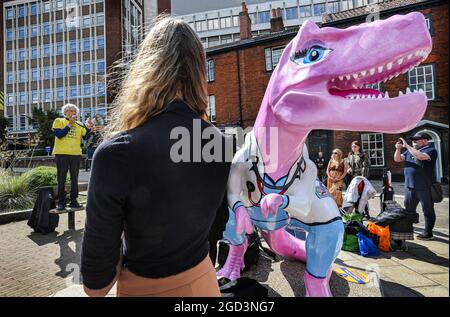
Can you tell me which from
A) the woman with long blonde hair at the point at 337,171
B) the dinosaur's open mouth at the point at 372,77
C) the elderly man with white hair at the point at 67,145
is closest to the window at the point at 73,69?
the elderly man with white hair at the point at 67,145

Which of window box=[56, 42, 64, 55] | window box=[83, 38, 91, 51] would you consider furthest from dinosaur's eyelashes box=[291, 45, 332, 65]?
window box=[56, 42, 64, 55]

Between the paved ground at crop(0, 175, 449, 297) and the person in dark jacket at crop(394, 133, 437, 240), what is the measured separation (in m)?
0.18

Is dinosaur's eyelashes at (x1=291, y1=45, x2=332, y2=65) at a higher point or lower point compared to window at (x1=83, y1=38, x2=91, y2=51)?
lower

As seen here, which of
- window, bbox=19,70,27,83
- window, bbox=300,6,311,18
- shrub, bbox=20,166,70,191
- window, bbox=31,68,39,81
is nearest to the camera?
window, bbox=300,6,311,18

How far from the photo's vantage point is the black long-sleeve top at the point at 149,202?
0.68 metres

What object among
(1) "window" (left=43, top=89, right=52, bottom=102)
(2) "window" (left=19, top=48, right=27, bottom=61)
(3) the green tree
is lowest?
(3) the green tree

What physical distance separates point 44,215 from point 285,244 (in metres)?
3.32

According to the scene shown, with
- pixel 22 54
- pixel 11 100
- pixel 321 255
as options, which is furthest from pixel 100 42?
pixel 321 255

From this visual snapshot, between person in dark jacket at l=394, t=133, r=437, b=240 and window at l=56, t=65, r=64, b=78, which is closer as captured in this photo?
person in dark jacket at l=394, t=133, r=437, b=240

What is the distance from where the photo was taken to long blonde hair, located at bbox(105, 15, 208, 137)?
799 millimetres

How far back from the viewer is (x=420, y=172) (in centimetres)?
212

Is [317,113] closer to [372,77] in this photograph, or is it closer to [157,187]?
[372,77]

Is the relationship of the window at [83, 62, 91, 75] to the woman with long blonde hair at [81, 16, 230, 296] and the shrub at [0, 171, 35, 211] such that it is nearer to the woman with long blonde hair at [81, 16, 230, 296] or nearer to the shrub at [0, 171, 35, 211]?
the shrub at [0, 171, 35, 211]
